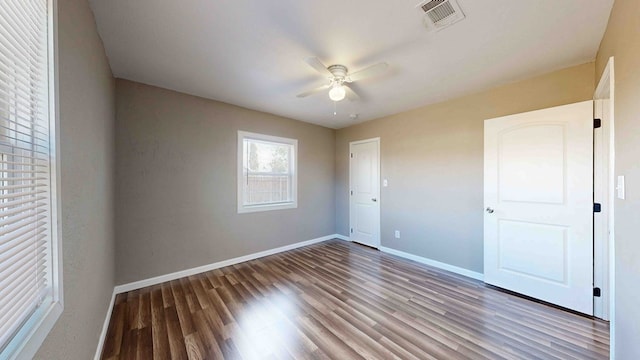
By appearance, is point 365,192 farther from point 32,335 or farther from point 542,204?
point 32,335

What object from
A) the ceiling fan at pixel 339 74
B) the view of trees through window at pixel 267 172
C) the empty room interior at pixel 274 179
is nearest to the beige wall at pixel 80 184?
the empty room interior at pixel 274 179

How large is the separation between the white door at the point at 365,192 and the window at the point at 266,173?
1198mm

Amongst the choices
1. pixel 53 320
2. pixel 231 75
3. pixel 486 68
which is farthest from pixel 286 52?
pixel 53 320

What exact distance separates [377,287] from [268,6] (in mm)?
2928

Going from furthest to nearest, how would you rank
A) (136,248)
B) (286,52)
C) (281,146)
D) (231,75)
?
(281,146)
(136,248)
(231,75)
(286,52)

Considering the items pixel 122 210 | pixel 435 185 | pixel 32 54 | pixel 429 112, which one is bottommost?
pixel 122 210

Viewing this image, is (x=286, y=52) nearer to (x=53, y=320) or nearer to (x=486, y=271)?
(x=53, y=320)

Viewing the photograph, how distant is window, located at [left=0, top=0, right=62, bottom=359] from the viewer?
0.70 metres

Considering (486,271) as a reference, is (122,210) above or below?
above

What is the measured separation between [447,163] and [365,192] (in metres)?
1.60

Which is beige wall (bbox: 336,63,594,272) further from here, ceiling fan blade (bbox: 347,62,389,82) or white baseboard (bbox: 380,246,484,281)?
ceiling fan blade (bbox: 347,62,389,82)

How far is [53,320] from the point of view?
0.92 metres

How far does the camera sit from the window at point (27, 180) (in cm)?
70

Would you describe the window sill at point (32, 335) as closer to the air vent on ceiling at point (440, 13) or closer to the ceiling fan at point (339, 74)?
the ceiling fan at point (339, 74)
